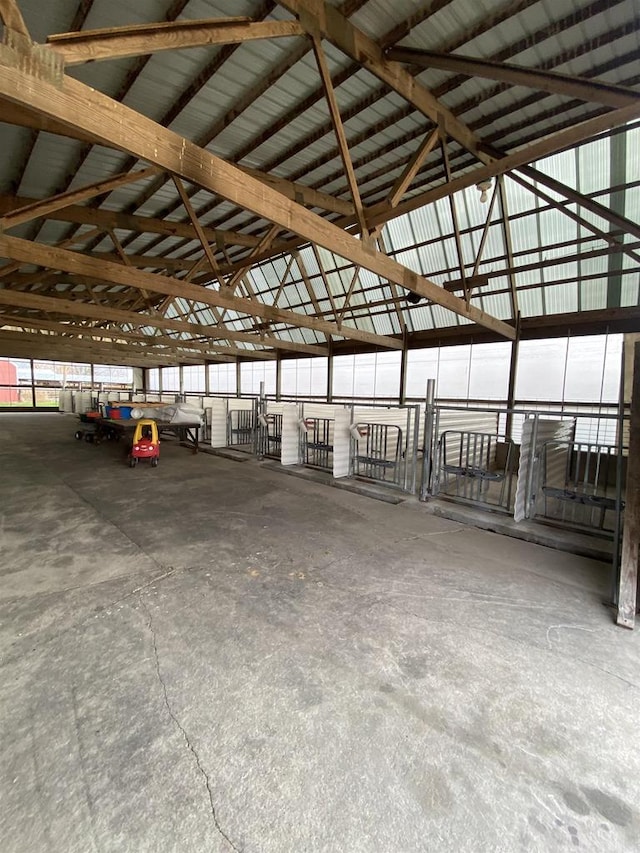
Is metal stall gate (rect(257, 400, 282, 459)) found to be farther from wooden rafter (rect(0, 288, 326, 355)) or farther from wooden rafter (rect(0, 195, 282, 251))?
wooden rafter (rect(0, 195, 282, 251))

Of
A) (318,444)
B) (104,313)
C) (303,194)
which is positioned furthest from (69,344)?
(303,194)

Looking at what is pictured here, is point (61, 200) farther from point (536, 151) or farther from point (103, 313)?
point (536, 151)

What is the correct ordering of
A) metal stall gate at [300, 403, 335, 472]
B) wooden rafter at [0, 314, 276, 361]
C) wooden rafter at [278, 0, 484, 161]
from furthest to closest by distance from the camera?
wooden rafter at [0, 314, 276, 361] < metal stall gate at [300, 403, 335, 472] < wooden rafter at [278, 0, 484, 161]

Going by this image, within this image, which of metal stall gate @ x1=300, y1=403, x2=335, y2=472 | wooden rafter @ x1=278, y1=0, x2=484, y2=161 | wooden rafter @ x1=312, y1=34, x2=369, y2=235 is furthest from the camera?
metal stall gate @ x1=300, y1=403, x2=335, y2=472

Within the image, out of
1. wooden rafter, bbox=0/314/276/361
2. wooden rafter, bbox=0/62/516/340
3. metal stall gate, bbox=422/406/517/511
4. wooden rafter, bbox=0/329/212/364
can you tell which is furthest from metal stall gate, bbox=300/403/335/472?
wooden rafter, bbox=0/329/212/364

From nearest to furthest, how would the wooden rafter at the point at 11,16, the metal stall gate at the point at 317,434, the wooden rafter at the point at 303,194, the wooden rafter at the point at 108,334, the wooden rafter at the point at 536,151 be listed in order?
the wooden rafter at the point at 11,16, the wooden rafter at the point at 536,151, the wooden rafter at the point at 303,194, the metal stall gate at the point at 317,434, the wooden rafter at the point at 108,334

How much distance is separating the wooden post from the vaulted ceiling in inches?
119

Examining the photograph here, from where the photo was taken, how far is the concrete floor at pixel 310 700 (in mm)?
1211

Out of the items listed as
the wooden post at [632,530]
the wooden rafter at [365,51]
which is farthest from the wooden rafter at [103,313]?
the wooden post at [632,530]

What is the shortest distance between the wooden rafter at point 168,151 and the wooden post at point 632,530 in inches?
132

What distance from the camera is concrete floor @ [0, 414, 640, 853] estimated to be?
1211 mm

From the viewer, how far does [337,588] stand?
9.12 feet

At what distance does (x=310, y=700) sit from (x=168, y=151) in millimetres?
3934

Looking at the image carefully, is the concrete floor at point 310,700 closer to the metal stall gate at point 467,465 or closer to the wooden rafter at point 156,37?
the metal stall gate at point 467,465
